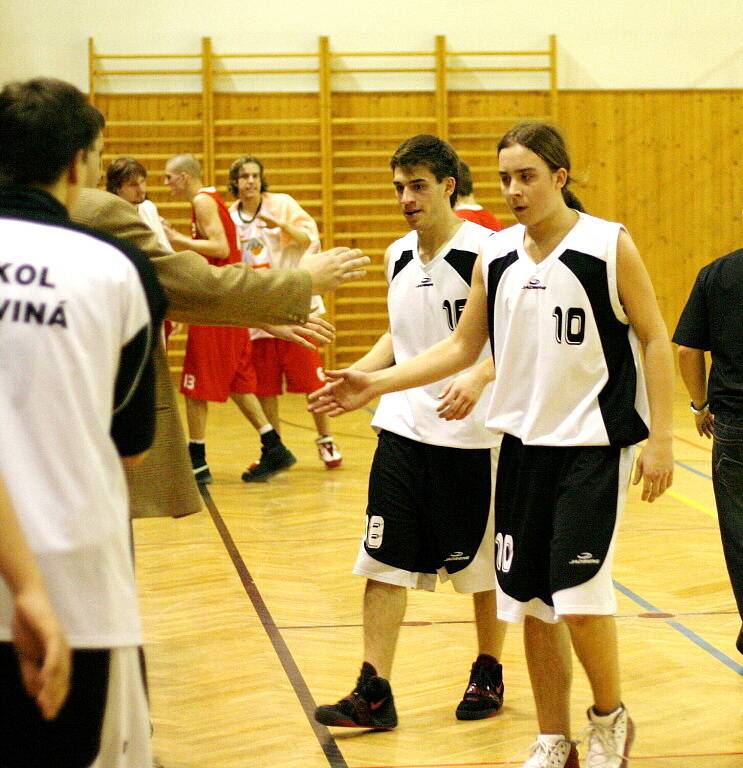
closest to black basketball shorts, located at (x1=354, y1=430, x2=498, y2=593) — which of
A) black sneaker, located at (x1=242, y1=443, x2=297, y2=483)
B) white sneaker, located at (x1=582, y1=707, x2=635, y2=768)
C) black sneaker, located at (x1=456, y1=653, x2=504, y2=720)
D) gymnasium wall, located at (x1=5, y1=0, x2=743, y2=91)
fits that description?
black sneaker, located at (x1=456, y1=653, x2=504, y2=720)

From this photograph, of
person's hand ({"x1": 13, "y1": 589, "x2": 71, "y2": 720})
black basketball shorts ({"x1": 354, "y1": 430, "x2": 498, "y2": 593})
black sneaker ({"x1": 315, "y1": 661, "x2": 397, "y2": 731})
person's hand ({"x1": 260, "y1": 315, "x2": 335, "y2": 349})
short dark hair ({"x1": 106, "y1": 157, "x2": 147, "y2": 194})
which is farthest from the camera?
short dark hair ({"x1": 106, "y1": 157, "x2": 147, "y2": 194})

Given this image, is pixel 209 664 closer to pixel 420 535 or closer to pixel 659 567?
pixel 420 535

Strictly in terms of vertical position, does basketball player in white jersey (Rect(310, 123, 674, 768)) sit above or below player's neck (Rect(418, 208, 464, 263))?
below

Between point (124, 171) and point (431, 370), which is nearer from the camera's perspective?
point (431, 370)

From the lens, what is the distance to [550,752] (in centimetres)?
317

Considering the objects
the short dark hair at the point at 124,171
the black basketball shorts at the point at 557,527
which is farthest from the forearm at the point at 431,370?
the short dark hair at the point at 124,171

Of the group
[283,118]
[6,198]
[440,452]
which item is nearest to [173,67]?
[283,118]

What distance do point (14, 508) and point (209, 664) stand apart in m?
2.73

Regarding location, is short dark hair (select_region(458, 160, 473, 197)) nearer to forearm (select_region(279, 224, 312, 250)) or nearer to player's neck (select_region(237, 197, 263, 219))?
forearm (select_region(279, 224, 312, 250))

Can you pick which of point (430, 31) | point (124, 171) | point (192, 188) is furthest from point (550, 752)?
point (430, 31)

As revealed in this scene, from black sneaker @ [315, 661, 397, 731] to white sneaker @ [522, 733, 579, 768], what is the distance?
1.90 feet

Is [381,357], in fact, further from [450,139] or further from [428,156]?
[450,139]

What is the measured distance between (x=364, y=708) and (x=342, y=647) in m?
0.84

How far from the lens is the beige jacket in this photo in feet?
9.00
